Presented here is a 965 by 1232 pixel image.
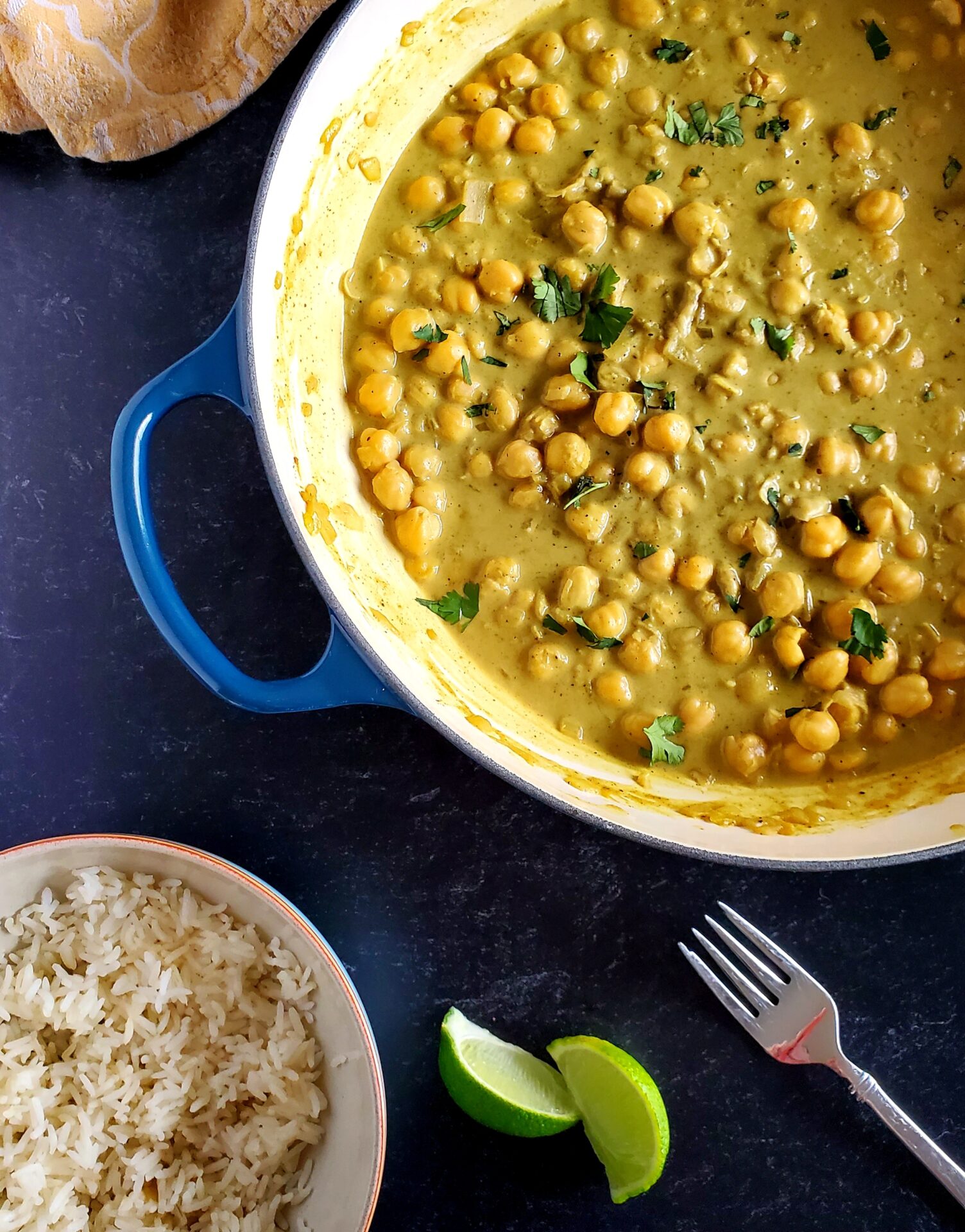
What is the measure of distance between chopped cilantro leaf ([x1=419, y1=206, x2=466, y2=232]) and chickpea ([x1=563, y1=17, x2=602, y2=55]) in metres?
0.44

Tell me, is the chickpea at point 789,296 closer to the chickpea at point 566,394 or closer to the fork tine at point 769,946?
the chickpea at point 566,394

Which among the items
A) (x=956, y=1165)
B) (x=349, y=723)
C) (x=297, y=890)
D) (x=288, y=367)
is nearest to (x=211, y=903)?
(x=297, y=890)

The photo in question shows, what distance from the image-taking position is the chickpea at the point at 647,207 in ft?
7.09

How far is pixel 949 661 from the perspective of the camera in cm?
212

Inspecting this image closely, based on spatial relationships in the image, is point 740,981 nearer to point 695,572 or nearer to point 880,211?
A: point 695,572

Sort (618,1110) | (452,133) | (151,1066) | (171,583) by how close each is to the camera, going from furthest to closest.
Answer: (452,133), (151,1066), (618,1110), (171,583)

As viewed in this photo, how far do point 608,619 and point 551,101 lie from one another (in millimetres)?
1138

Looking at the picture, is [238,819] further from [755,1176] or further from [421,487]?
[755,1176]

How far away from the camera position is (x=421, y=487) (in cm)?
225

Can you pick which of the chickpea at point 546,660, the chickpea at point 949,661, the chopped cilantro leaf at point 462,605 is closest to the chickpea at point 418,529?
the chopped cilantro leaf at point 462,605

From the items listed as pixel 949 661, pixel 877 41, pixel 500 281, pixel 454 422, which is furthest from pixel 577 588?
pixel 877 41

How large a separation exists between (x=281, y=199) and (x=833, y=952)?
1993 millimetres

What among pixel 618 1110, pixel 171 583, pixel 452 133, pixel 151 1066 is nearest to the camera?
pixel 171 583

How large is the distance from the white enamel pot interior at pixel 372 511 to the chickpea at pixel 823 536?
1.66ft
